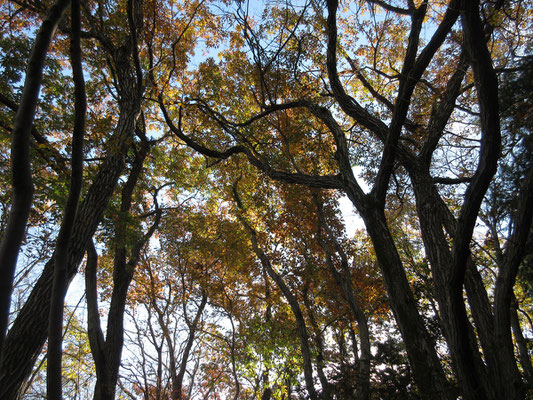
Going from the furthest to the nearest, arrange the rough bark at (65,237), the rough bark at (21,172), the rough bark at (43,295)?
the rough bark at (43,295) < the rough bark at (65,237) < the rough bark at (21,172)

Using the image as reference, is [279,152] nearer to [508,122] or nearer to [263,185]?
[263,185]

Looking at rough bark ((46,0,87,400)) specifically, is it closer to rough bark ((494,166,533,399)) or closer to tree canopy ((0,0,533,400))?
tree canopy ((0,0,533,400))

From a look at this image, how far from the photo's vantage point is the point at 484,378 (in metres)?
3.24

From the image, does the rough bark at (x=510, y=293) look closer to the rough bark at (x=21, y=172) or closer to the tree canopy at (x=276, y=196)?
the tree canopy at (x=276, y=196)

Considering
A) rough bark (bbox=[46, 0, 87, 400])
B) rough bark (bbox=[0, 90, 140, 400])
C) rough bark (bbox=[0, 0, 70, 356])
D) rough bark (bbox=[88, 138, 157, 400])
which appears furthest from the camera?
rough bark (bbox=[88, 138, 157, 400])

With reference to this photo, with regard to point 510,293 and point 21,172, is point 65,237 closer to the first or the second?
point 21,172

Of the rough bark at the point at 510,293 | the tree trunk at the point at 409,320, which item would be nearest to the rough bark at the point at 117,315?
the tree trunk at the point at 409,320

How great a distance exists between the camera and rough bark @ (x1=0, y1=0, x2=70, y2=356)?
92 centimetres

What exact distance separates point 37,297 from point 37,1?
551 centimetres

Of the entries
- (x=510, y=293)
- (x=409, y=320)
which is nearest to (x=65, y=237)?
(x=409, y=320)

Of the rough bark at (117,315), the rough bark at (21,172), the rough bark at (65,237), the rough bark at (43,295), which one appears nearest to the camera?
the rough bark at (21,172)

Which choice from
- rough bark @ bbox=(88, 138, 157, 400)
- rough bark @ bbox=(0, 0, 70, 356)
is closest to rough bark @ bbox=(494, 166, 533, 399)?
rough bark @ bbox=(0, 0, 70, 356)

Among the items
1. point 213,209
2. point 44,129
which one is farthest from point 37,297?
point 213,209

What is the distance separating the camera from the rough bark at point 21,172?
916 millimetres
